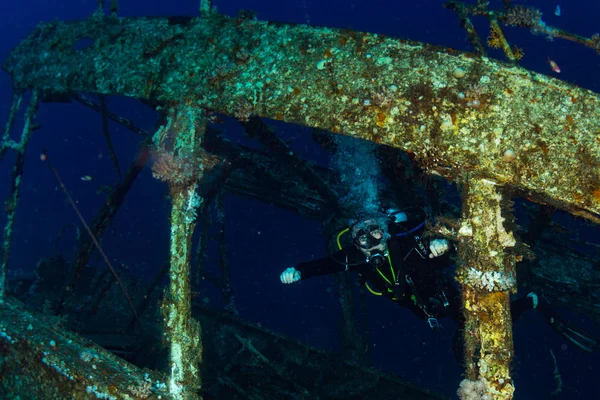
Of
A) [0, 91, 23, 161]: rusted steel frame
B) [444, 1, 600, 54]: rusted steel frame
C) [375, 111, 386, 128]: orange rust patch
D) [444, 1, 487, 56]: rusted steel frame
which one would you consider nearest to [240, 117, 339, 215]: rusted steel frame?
[375, 111, 386, 128]: orange rust patch

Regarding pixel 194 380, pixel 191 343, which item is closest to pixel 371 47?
pixel 191 343

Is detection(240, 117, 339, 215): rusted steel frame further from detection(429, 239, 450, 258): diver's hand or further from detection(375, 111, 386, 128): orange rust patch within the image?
detection(429, 239, 450, 258): diver's hand

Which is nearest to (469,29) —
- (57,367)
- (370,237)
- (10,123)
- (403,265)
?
(370,237)

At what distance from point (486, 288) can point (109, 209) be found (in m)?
3.75

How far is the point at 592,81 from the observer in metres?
36.6

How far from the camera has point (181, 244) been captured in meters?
2.85

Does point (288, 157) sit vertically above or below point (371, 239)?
above

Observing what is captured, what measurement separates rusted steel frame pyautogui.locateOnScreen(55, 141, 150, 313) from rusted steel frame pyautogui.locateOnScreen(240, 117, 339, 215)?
3.60 ft

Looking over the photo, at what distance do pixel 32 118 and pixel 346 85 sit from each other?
11.6ft

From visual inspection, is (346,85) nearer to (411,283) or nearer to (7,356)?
(411,283)

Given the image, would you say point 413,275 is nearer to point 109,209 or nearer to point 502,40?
point 502,40

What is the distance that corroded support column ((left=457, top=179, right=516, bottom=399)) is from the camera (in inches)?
85.8

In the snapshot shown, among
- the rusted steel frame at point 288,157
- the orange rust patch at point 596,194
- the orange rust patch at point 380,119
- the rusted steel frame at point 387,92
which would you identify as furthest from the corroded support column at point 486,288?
the rusted steel frame at point 288,157

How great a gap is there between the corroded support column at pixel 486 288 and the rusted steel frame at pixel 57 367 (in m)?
2.06
